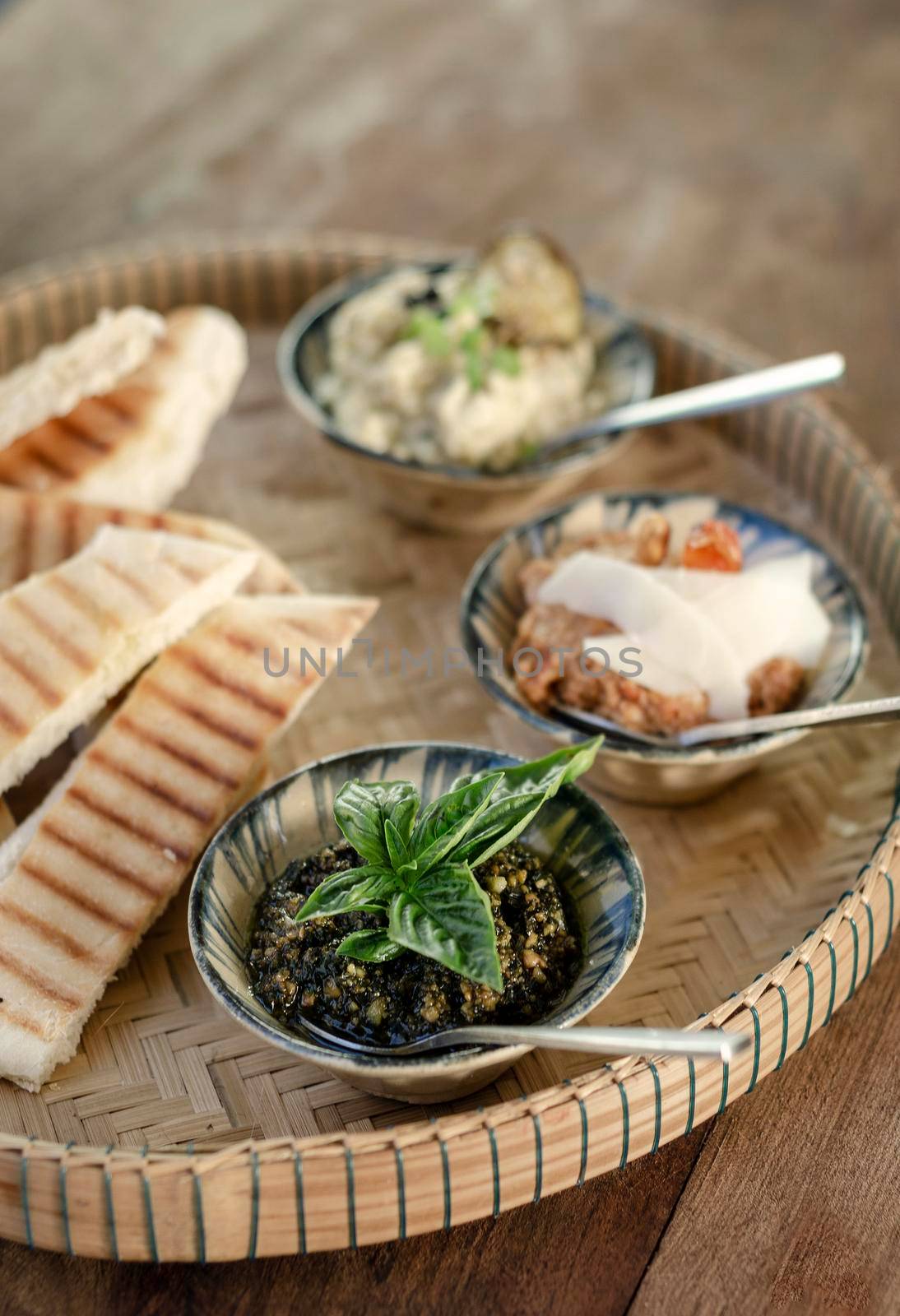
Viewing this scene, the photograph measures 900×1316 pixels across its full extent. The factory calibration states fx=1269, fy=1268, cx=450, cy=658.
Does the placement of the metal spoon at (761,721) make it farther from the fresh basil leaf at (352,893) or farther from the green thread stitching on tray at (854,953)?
the fresh basil leaf at (352,893)

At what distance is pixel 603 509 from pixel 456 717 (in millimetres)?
578

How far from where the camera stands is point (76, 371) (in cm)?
311

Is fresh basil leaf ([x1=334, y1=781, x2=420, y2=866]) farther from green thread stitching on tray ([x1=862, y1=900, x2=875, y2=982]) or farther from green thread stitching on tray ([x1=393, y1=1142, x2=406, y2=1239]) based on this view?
green thread stitching on tray ([x1=862, y1=900, x2=875, y2=982])

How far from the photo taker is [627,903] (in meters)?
1.99

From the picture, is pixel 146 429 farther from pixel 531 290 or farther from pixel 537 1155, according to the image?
pixel 537 1155

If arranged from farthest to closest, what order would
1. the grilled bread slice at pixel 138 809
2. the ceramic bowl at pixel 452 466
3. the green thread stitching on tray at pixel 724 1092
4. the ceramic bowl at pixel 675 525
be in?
the ceramic bowl at pixel 452 466
the ceramic bowl at pixel 675 525
the grilled bread slice at pixel 138 809
the green thread stitching on tray at pixel 724 1092

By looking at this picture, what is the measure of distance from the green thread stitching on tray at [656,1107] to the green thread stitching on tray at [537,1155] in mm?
186

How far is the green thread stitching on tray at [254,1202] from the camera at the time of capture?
1.79m

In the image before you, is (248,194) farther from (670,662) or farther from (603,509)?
(670,662)

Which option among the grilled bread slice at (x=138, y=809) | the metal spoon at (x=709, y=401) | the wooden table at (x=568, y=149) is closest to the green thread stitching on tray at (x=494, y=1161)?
the wooden table at (x=568, y=149)

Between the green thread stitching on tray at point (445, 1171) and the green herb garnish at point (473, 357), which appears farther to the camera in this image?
the green herb garnish at point (473, 357)

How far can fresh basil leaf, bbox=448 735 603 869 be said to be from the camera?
191 centimetres

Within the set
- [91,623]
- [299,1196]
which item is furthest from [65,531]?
[299,1196]

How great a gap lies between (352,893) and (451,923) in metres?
0.15
